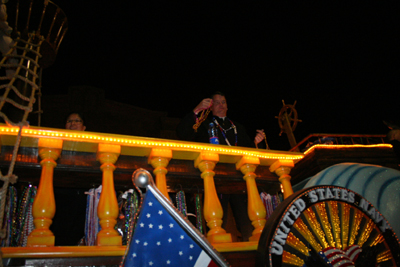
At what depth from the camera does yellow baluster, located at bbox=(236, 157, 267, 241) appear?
6.93 ft

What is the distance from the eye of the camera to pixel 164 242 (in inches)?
57.1

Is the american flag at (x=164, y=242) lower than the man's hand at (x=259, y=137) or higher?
lower

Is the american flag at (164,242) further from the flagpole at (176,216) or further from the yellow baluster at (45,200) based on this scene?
the yellow baluster at (45,200)

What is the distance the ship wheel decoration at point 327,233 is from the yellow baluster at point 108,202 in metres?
0.90

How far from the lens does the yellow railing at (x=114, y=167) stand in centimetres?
160

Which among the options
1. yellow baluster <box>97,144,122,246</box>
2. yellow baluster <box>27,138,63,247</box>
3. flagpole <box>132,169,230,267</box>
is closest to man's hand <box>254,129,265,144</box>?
yellow baluster <box>97,144,122,246</box>

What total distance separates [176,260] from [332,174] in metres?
1.69

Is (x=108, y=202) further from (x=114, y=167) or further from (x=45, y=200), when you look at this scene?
(x=45, y=200)

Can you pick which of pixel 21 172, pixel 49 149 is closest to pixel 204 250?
pixel 49 149

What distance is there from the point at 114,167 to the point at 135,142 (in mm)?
237

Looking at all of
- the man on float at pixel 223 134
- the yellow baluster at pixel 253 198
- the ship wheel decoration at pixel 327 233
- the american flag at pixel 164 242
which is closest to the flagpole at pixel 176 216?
the american flag at pixel 164 242

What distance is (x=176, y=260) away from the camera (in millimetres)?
1430

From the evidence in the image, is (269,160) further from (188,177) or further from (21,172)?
(21,172)

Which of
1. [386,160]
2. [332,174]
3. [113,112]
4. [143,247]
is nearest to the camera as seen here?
[143,247]
